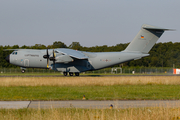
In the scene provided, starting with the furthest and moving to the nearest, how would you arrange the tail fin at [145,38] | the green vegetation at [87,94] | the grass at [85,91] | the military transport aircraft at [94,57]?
the tail fin at [145,38], the military transport aircraft at [94,57], the grass at [85,91], the green vegetation at [87,94]

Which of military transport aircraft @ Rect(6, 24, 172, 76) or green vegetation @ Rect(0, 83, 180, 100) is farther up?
military transport aircraft @ Rect(6, 24, 172, 76)

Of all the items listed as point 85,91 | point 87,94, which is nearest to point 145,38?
point 85,91

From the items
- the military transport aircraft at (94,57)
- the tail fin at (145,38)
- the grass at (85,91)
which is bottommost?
the grass at (85,91)

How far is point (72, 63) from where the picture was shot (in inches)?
1489

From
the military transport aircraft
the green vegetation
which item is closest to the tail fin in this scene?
the military transport aircraft

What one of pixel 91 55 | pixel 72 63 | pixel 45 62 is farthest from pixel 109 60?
pixel 45 62

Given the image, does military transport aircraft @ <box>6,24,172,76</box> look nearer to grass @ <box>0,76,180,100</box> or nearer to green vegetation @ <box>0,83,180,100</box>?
grass @ <box>0,76,180,100</box>

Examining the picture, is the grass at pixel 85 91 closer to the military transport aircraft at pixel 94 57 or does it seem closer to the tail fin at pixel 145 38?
the military transport aircraft at pixel 94 57

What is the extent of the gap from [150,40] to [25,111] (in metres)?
31.3

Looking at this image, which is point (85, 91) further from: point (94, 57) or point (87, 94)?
point (94, 57)

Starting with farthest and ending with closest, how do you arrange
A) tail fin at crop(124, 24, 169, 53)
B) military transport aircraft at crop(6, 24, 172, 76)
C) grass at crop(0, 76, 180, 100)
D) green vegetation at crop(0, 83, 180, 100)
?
tail fin at crop(124, 24, 169, 53)
military transport aircraft at crop(6, 24, 172, 76)
grass at crop(0, 76, 180, 100)
green vegetation at crop(0, 83, 180, 100)

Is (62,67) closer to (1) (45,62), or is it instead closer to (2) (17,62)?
(1) (45,62)

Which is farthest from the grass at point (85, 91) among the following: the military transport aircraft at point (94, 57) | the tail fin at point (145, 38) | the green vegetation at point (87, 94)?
the tail fin at point (145, 38)

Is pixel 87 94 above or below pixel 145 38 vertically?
below
